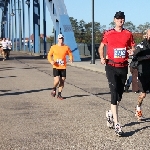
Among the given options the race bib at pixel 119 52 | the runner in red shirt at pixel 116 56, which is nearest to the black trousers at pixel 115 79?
the runner in red shirt at pixel 116 56

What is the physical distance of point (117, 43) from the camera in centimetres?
702

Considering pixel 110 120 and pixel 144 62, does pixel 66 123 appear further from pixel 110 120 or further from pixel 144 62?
pixel 144 62

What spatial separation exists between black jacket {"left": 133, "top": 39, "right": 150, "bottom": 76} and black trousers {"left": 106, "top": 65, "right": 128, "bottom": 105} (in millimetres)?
985

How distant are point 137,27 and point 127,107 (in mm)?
71293

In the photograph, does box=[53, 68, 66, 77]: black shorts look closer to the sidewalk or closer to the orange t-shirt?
the orange t-shirt

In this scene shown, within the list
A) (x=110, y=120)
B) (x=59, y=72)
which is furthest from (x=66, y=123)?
(x=59, y=72)

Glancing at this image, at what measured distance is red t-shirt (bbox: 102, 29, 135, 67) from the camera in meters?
7.00

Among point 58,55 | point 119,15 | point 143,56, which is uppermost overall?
point 119,15

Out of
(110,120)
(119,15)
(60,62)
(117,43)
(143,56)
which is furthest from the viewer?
(60,62)

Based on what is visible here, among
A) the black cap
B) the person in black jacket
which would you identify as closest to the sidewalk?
the person in black jacket

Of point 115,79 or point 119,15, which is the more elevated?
point 119,15

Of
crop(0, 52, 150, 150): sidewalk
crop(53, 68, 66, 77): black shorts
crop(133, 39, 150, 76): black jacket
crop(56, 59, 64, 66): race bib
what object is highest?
crop(133, 39, 150, 76): black jacket

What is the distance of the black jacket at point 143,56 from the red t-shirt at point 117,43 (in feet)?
3.33

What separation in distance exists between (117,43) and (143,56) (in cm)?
118
